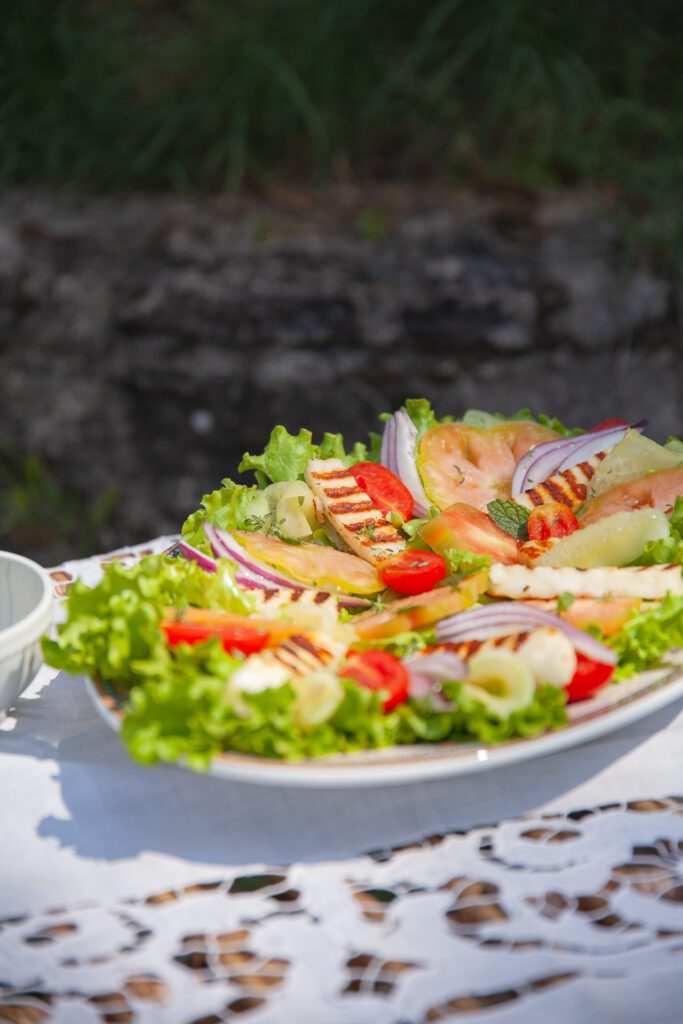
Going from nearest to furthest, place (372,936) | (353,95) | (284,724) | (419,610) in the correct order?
(372,936) < (284,724) < (419,610) < (353,95)

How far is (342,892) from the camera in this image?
1.41 metres

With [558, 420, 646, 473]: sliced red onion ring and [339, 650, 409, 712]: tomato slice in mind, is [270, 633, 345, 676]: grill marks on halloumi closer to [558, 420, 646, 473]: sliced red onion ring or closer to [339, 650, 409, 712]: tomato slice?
[339, 650, 409, 712]: tomato slice

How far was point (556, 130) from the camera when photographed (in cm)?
540

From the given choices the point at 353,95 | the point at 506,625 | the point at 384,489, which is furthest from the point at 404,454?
the point at 353,95

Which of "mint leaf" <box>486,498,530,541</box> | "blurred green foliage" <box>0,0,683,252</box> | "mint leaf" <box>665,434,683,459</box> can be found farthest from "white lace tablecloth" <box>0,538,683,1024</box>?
"blurred green foliage" <box>0,0,683,252</box>

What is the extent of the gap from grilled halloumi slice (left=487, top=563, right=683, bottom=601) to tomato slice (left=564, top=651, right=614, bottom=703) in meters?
0.27

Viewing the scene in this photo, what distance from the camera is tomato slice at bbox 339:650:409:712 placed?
59.9 inches

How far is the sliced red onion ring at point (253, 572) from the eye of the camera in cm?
197

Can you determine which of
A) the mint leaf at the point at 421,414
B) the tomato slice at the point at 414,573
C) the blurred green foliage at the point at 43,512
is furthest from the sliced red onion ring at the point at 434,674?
the blurred green foliage at the point at 43,512

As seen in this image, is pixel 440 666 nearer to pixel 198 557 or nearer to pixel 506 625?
pixel 506 625

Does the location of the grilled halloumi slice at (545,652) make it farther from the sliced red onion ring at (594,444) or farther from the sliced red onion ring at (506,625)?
the sliced red onion ring at (594,444)

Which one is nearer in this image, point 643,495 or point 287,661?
point 287,661

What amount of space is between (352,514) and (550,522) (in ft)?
1.40

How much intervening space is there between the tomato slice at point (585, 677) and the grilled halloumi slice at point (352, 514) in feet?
1.98
